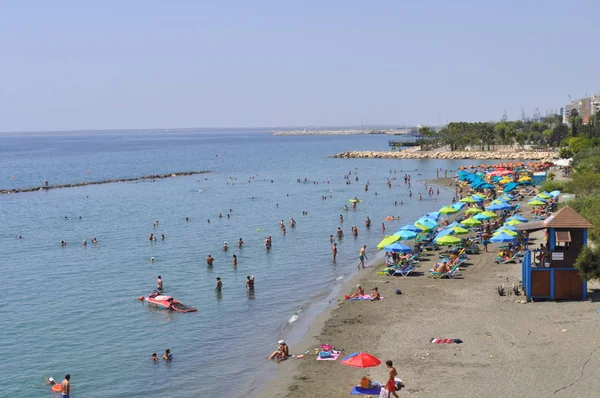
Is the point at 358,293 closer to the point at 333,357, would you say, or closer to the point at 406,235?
the point at 406,235

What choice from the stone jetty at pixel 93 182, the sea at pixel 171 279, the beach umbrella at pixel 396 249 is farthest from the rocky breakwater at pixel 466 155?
the beach umbrella at pixel 396 249

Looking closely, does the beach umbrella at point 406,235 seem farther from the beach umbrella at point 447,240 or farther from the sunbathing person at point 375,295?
the sunbathing person at point 375,295

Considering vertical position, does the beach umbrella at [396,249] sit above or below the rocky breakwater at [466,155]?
below

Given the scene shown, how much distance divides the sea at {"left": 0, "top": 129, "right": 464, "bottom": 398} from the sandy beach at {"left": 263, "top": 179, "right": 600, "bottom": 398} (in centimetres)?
149

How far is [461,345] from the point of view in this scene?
21891mm

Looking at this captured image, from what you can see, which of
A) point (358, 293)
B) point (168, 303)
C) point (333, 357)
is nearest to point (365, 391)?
point (333, 357)

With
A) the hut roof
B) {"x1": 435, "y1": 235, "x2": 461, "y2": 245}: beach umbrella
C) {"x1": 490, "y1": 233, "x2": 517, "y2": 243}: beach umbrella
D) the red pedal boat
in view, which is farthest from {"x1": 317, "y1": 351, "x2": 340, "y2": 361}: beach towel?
{"x1": 490, "y1": 233, "x2": 517, "y2": 243}: beach umbrella

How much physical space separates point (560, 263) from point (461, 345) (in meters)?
6.03

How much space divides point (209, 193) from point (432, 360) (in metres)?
61.5

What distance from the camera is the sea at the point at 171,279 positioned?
74.1 feet

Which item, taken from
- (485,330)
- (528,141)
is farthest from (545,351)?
(528,141)

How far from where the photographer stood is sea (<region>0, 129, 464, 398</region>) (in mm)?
22578

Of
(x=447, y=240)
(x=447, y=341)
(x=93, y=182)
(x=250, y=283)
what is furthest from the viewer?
(x=93, y=182)

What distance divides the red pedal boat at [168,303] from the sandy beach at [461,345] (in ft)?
20.3
